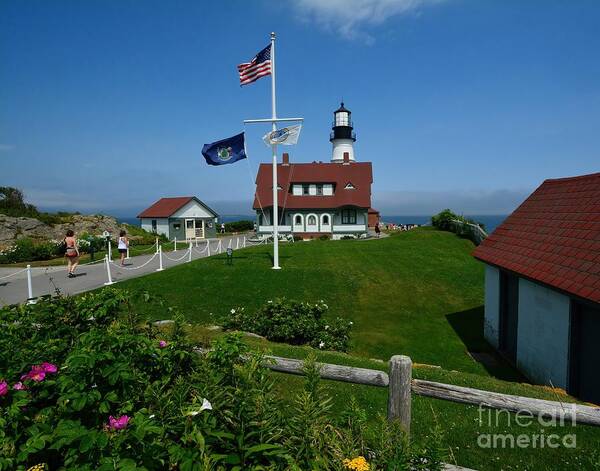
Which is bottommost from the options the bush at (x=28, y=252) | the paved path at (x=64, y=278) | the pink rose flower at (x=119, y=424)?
the paved path at (x=64, y=278)

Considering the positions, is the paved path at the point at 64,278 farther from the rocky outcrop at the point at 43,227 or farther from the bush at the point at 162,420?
the rocky outcrop at the point at 43,227

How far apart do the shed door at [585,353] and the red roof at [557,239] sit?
67 centimetres

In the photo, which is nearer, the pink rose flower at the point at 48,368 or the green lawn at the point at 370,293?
the pink rose flower at the point at 48,368

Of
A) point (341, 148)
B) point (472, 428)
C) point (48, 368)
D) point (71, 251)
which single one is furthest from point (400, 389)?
point (341, 148)

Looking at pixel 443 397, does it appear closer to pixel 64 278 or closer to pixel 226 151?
pixel 226 151

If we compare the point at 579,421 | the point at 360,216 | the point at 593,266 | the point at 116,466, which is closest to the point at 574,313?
the point at 593,266

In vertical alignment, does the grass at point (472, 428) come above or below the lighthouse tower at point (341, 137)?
below

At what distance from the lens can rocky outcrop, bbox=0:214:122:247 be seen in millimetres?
33250

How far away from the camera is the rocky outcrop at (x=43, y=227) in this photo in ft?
109

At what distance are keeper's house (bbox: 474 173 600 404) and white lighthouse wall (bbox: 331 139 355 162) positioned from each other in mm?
38370

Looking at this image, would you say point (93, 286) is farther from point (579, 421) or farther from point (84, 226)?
point (84, 226)

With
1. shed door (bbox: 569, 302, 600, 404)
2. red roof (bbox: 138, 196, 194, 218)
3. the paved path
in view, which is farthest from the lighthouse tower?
shed door (bbox: 569, 302, 600, 404)

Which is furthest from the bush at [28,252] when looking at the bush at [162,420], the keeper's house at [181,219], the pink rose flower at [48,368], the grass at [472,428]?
the pink rose flower at [48,368]

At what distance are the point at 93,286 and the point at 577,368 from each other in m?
17.2
